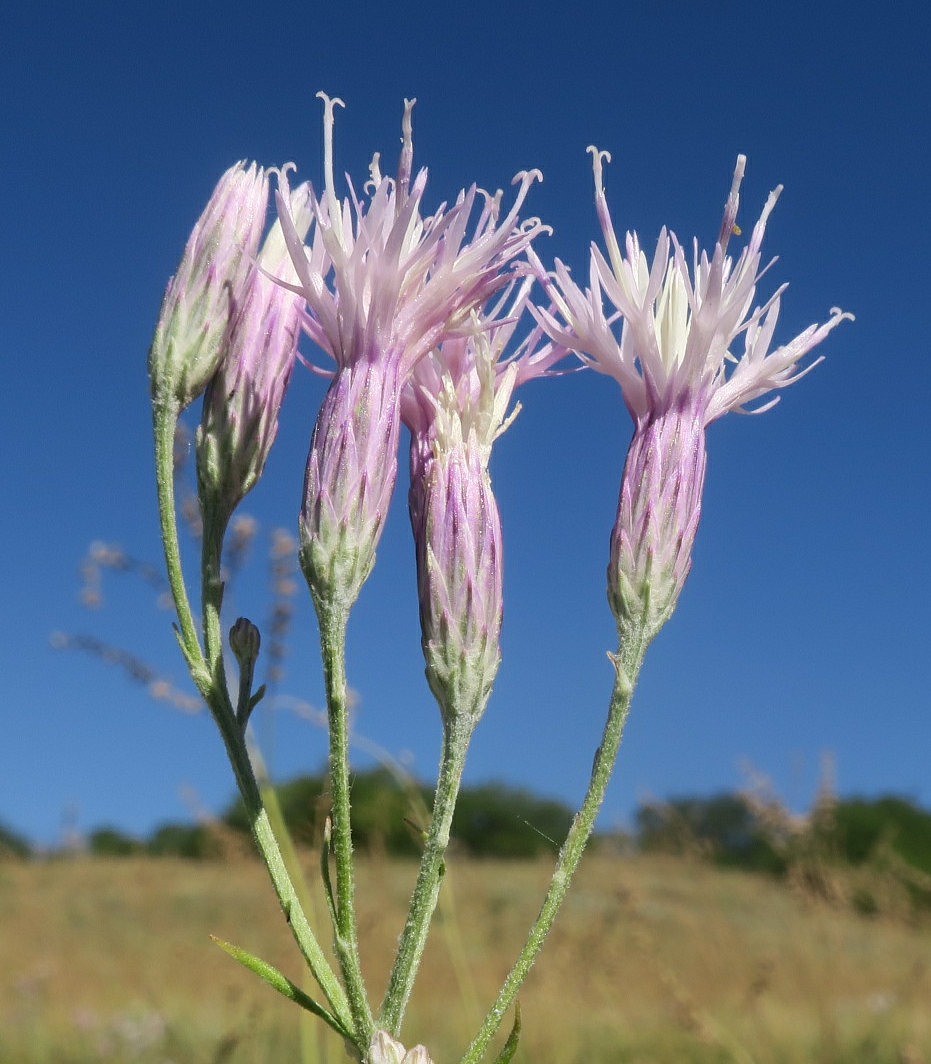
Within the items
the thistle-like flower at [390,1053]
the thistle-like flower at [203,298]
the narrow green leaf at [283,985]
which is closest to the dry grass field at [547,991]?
the narrow green leaf at [283,985]

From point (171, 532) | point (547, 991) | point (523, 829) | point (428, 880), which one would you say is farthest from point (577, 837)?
point (523, 829)

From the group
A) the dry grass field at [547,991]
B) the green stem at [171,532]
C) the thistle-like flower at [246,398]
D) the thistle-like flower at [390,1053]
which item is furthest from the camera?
the dry grass field at [547,991]

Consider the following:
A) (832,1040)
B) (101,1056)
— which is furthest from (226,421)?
(101,1056)

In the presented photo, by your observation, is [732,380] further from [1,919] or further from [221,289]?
[1,919]

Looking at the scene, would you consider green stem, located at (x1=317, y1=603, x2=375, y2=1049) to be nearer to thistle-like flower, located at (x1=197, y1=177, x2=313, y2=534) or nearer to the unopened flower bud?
the unopened flower bud

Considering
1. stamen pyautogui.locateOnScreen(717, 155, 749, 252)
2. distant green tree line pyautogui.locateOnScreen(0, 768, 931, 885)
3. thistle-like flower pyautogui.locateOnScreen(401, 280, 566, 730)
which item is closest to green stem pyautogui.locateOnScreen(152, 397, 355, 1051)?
thistle-like flower pyautogui.locateOnScreen(401, 280, 566, 730)

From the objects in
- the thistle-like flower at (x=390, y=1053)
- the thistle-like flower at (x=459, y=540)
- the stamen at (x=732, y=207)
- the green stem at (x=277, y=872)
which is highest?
the stamen at (x=732, y=207)

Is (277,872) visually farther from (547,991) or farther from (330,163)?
(547,991)

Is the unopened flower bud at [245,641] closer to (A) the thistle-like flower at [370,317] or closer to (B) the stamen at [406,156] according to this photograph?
(A) the thistle-like flower at [370,317]
